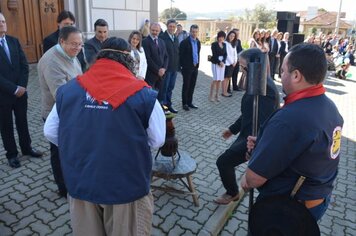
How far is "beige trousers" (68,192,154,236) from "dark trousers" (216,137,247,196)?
133 centimetres

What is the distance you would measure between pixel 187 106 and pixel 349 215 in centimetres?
455

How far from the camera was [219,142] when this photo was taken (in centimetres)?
565

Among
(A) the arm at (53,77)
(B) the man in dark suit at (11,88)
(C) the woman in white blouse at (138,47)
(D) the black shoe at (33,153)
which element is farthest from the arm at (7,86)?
(C) the woman in white blouse at (138,47)

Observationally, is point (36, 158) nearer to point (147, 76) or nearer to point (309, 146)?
point (147, 76)

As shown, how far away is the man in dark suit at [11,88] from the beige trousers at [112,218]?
262cm

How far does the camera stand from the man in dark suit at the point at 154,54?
6.36 m

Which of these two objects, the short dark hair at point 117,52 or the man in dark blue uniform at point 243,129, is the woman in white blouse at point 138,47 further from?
the short dark hair at point 117,52

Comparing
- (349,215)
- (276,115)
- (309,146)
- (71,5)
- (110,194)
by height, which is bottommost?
(349,215)

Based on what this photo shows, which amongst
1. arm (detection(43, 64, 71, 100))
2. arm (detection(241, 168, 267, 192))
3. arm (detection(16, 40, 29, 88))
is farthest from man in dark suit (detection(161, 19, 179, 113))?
arm (detection(241, 168, 267, 192))

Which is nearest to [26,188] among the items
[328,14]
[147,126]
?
[147,126]

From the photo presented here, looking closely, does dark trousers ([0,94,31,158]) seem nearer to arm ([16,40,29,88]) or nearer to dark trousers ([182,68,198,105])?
arm ([16,40,29,88])

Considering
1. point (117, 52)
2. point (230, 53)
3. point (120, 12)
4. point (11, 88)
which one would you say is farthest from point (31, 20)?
point (117, 52)

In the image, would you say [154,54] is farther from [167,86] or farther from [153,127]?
[153,127]

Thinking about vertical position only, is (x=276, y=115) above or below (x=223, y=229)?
above
